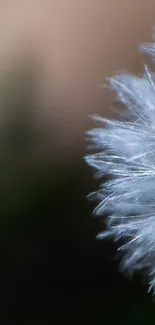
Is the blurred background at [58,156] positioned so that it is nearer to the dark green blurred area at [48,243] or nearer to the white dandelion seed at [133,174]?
the dark green blurred area at [48,243]

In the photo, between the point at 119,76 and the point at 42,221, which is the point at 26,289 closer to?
the point at 42,221

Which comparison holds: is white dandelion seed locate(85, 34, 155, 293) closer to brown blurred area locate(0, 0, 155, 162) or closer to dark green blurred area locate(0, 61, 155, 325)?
dark green blurred area locate(0, 61, 155, 325)

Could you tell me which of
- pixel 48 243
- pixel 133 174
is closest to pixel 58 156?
pixel 48 243

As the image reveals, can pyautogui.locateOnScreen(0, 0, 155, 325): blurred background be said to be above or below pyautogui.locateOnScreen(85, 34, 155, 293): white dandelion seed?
above

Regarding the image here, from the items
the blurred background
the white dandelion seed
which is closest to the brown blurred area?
the blurred background

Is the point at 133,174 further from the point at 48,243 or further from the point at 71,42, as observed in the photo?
the point at 71,42
